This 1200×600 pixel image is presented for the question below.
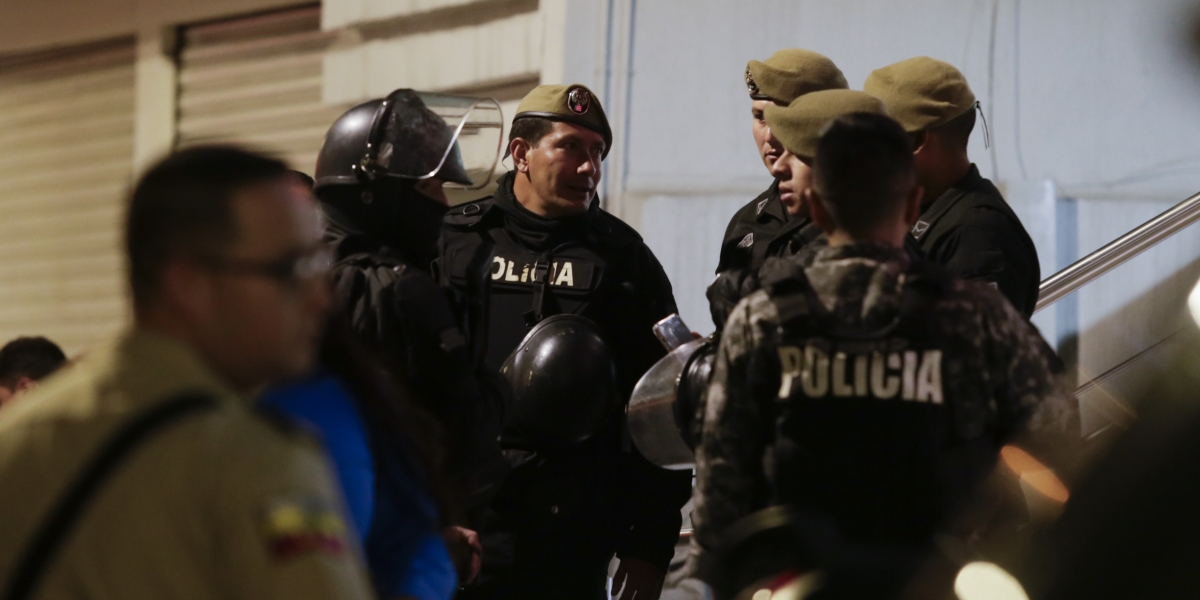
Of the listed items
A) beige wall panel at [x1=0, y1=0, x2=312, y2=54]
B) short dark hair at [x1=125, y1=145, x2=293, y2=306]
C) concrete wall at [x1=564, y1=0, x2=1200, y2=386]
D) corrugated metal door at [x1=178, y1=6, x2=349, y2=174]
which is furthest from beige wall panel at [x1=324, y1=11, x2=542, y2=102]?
short dark hair at [x1=125, y1=145, x2=293, y2=306]

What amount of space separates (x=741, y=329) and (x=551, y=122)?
184 cm

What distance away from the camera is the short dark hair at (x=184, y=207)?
1.40 metres

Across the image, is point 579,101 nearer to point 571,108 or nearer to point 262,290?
point 571,108

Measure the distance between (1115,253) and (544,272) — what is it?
8.34 ft

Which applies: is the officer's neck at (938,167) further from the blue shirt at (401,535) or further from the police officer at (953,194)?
the blue shirt at (401,535)

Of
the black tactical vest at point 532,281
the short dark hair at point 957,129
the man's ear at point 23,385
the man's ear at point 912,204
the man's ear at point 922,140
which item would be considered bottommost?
the man's ear at point 23,385

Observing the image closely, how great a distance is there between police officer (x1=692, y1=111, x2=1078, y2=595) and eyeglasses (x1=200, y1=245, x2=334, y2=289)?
1.13 m

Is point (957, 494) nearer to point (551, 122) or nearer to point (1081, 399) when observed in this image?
point (551, 122)

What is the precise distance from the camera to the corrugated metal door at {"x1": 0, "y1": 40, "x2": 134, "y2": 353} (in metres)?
8.76

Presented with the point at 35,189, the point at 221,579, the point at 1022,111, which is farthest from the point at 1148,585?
the point at 35,189

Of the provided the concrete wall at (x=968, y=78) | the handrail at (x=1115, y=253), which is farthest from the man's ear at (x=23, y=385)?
the handrail at (x=1115, y=253)

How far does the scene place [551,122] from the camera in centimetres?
415

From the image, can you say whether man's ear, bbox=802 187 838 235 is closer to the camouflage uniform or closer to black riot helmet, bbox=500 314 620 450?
the camouflage uniform

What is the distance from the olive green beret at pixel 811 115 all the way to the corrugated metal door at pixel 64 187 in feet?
21.2
